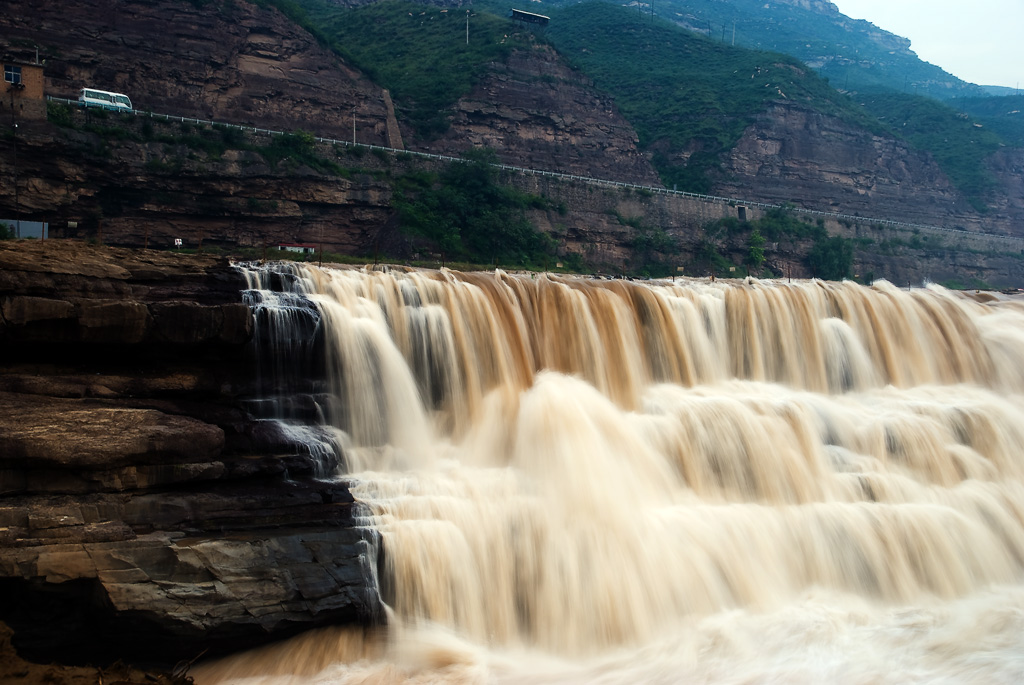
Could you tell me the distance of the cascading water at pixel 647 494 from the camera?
12.4m

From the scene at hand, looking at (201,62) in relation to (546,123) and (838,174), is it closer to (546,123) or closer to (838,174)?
(546,123)

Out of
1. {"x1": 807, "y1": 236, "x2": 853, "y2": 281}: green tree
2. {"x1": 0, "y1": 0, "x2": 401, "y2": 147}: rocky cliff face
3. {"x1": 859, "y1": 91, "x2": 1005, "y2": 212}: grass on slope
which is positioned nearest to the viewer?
{"x1": 0, "y1": 0, "x2": 401, "y2": 147}: rocky cliff face

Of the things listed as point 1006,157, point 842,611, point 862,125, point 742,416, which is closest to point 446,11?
point 862,125

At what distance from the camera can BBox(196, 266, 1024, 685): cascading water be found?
40.8 feet

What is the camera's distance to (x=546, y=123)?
65062 millimetres

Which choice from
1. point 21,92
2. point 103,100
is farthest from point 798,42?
point 21,92

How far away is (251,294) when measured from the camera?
51.6ft

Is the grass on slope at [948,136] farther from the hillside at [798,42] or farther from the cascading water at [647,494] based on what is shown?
the cascading water at [647,494]

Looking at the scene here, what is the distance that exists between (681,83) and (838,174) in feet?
65.0

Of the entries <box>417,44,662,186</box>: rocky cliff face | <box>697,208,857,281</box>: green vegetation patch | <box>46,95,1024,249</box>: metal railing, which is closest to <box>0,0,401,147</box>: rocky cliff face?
<box>46,95,1024,249</box>: metal railing

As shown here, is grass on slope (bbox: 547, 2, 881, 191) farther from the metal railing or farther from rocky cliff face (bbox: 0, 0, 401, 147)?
rocky cliff face (bbox: 0, 0, 401, 147)

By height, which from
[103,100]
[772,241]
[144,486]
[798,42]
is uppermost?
[798,42]

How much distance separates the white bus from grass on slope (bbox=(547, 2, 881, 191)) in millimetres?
40705

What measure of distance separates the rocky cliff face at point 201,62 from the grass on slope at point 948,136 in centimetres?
6190
